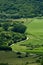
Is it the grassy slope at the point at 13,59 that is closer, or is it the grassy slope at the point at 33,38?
the grassy slope at the point at 13,59

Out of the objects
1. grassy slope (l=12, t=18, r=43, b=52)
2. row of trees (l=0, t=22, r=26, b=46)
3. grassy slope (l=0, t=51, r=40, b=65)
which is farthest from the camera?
row of trees (l=0, t=22, r=26, b=46)

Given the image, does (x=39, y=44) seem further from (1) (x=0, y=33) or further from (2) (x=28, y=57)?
(2) (x=28, y=57)

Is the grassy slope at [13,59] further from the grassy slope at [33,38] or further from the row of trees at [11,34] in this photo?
the row of trees at [11,34]

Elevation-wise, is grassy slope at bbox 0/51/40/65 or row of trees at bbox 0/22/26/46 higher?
grassy slope at bbox 0/51/40/65

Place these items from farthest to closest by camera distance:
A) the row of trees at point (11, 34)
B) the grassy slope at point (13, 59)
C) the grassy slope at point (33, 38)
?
1. the row of trees at point (11, 34)
2. the grassy slope at point (33, 38)
3. the grassy slope at point (13, 59)

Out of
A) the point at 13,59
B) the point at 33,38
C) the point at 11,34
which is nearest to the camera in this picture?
the point at 13,59

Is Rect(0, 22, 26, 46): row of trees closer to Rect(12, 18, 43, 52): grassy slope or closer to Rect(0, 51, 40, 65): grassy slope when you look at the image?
Rect(12, 18, 43, 52): grassy slope

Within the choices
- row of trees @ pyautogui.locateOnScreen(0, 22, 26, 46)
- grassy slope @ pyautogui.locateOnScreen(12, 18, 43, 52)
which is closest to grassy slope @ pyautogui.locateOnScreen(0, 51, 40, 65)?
grassy slope @ pyautogui.locateOnScreen(12, 18, 43, 52)

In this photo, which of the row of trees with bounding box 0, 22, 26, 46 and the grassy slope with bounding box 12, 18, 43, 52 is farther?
the row of trees with bounding box 0, 22, 26, 46

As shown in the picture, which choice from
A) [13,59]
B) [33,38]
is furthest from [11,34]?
[13,59]

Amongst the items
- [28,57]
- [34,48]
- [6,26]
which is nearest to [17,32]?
[6,26]

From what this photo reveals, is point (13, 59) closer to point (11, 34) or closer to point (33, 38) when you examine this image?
point (33, 38)

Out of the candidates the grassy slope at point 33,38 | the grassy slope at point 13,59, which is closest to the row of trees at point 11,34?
the grassy slope at point 33,38
